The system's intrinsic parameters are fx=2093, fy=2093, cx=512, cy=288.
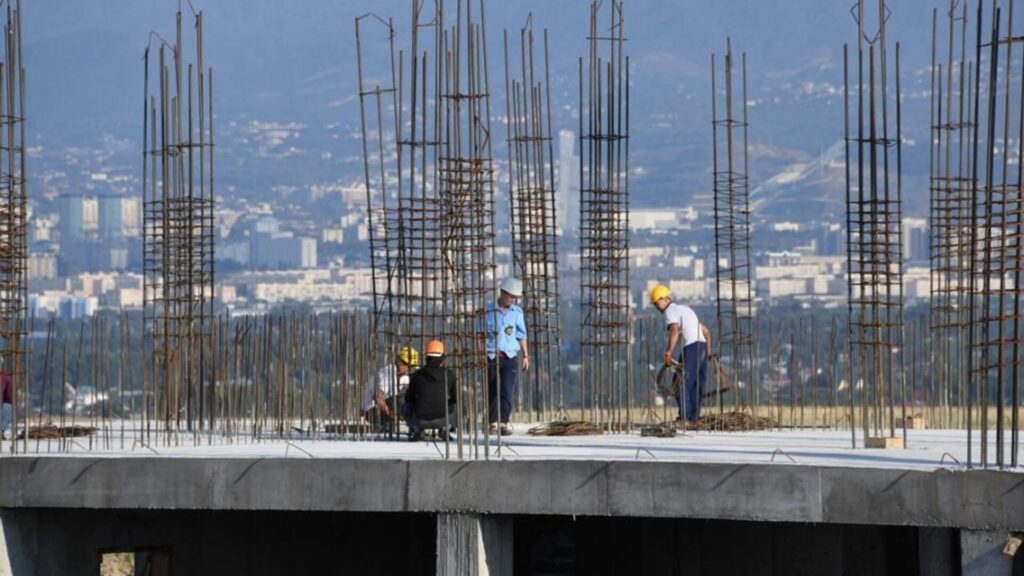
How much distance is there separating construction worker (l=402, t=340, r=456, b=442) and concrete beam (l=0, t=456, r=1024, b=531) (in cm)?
269

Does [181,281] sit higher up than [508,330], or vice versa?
[181,281]

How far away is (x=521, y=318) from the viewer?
1838cm

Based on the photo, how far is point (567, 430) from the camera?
61.1 ft

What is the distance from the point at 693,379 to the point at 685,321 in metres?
0.65

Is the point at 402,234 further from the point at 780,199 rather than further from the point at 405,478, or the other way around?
the point at 780,199

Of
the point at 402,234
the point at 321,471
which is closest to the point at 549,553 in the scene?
the point at 402,234

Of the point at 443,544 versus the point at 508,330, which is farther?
the point at 508,330

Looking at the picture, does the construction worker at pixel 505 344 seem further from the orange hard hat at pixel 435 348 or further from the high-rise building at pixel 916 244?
the high-rise building at pixel 916 244

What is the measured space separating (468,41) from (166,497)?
156 inches

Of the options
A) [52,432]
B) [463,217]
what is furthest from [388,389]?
[463,217]

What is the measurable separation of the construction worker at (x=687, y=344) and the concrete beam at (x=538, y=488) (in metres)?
4.77

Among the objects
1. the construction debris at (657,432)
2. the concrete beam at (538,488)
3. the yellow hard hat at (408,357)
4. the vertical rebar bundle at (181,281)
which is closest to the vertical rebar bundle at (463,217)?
the concrete beam at (538,488)

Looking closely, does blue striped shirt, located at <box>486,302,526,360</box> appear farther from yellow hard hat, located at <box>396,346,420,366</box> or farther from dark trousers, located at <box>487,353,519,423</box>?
yellow hard hat, located at <box>396,346,420,366</box>

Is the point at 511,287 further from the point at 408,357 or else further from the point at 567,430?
the point at 567,430
